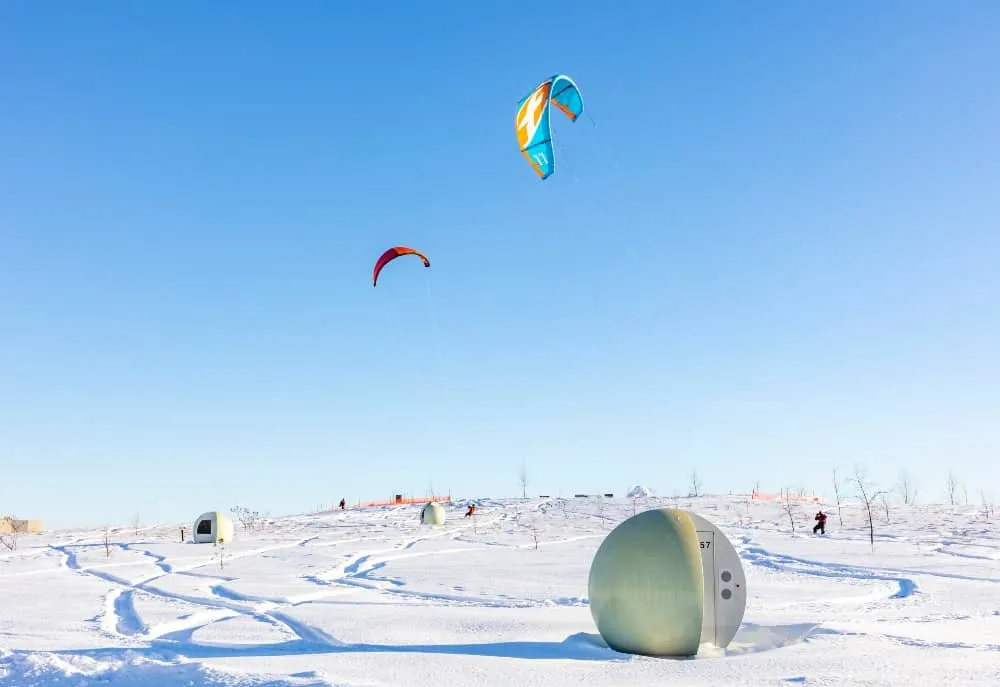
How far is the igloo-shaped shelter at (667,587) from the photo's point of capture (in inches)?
332

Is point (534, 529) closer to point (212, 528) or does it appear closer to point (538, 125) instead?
point (212, 528)

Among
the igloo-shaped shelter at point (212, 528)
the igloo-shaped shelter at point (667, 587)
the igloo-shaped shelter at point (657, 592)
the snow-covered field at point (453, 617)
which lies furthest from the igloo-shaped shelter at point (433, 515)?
the igloo-shaped shelter at point (657, 592)

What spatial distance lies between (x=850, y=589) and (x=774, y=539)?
13378mm

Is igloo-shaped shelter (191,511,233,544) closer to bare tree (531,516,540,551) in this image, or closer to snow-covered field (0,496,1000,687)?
snow-covered field (0,496,1000,687)

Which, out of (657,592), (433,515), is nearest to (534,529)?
(433,515)

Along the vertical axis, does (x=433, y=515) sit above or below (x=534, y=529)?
above

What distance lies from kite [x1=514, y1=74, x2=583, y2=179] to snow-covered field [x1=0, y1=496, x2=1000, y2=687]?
8.39 m

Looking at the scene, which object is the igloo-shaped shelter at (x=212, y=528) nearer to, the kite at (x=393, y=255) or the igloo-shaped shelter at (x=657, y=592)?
the kite at (x=393, y=255)

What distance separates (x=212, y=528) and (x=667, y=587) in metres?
27.2

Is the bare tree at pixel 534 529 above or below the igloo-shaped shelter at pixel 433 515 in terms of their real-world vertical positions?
below

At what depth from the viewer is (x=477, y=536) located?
31.2 metres

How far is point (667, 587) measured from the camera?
8.45 metres

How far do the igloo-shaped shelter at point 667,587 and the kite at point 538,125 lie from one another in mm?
9301

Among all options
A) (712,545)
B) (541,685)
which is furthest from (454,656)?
(712,545)
